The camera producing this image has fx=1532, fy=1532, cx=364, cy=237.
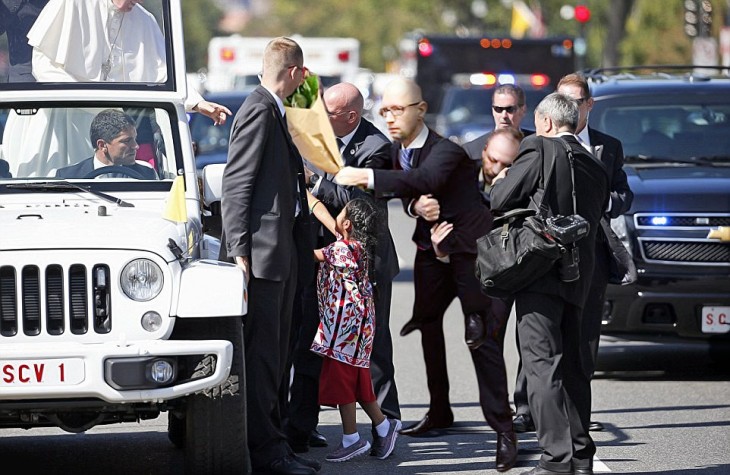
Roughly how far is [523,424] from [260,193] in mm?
2531

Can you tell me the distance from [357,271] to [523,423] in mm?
1678

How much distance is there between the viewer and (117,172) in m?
7.91

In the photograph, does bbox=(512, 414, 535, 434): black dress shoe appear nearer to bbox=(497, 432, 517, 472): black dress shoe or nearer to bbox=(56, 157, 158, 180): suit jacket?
bbox=(497, 432, 517, 472): black dress shoe

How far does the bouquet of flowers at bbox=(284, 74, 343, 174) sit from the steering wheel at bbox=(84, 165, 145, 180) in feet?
2.92

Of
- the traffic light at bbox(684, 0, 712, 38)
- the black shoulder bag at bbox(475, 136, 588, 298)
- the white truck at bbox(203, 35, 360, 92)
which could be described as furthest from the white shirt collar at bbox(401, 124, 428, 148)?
the white truck at bbox(203, 35, 360, 92)

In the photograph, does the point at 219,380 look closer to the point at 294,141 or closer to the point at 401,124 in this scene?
the point at 294,141

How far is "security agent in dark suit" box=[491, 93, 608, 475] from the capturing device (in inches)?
288

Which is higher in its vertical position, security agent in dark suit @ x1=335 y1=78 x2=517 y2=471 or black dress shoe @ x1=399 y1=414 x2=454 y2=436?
security agent in dark suit @ x1=335 y1=78 x2=517 y2=471

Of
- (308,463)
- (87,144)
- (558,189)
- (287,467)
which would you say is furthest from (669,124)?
(287,467)

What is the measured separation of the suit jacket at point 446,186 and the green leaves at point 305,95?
504 mm

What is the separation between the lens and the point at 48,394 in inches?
254

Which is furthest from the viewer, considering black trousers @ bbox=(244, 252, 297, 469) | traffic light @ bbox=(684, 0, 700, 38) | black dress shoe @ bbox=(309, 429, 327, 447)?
traffic light @ bbox=(684, 0, 700, 38)

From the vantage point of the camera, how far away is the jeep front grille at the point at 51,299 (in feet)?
21.5

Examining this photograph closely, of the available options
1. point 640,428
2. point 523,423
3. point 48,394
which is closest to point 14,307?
point 48,394
